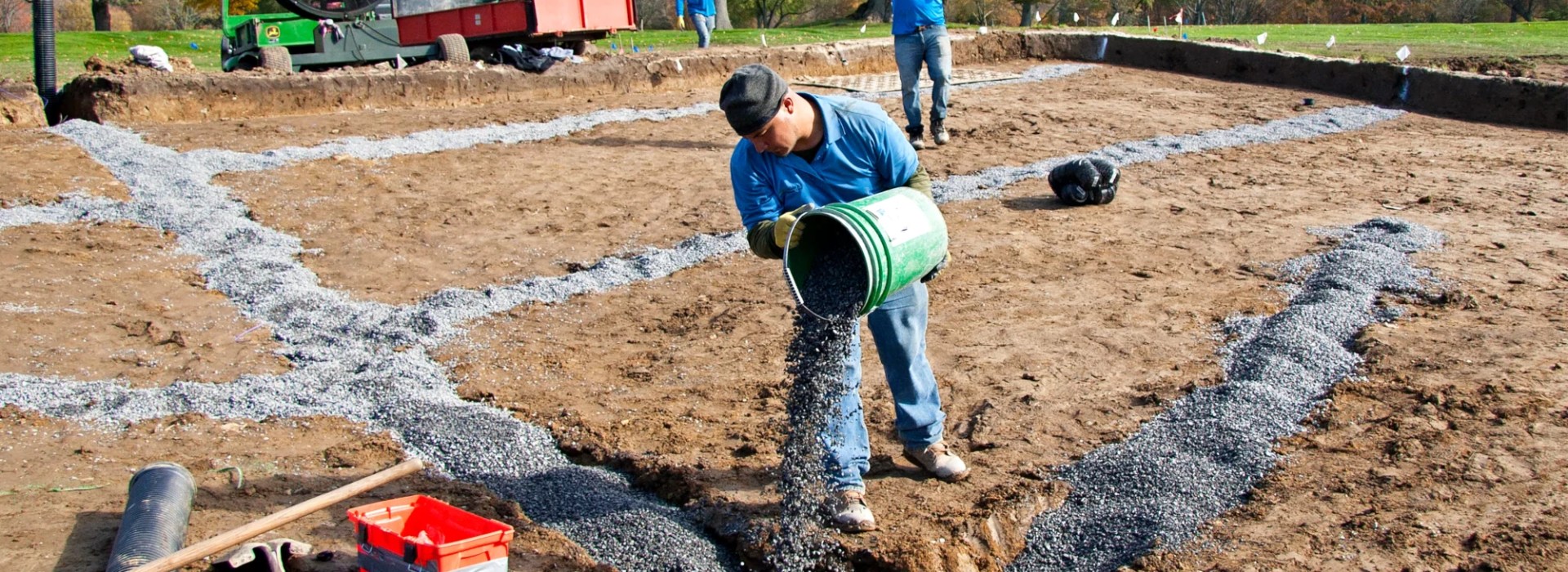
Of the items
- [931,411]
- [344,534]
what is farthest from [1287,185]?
[344,534]

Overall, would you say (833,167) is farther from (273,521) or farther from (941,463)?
(273,521)

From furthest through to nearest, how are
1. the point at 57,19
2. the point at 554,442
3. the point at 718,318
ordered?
the point at 57,19, the point at 718,318, the point at 554,442

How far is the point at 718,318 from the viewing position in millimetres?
5828

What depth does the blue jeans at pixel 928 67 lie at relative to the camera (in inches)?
376

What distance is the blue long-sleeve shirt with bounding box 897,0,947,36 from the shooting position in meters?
9.39

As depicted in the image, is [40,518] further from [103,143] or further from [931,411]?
[103,143]

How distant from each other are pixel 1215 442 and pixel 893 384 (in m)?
1.19

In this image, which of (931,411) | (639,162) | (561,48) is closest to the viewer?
(931,411)

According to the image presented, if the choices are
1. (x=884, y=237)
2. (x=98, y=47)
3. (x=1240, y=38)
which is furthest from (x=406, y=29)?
(x=884, y=237)

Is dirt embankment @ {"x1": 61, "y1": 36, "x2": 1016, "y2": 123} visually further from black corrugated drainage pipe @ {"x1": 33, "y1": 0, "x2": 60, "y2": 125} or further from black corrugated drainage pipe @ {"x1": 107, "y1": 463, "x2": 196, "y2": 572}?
black corrugated drainage pipe @ {"x1": 107, "y1": 463, "x2": 196, "y2": 572}

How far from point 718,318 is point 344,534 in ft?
8.16

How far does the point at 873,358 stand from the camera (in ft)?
17.2

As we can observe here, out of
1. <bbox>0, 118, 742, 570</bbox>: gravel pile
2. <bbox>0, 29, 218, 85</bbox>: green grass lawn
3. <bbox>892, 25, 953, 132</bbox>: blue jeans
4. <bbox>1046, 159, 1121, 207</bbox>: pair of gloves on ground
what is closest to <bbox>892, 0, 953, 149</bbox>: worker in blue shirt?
<bbox>892, 25, 953, 132</bbox>: blue jeans

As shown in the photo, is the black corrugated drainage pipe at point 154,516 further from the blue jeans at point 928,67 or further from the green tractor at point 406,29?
the green tractor at point 406,29
